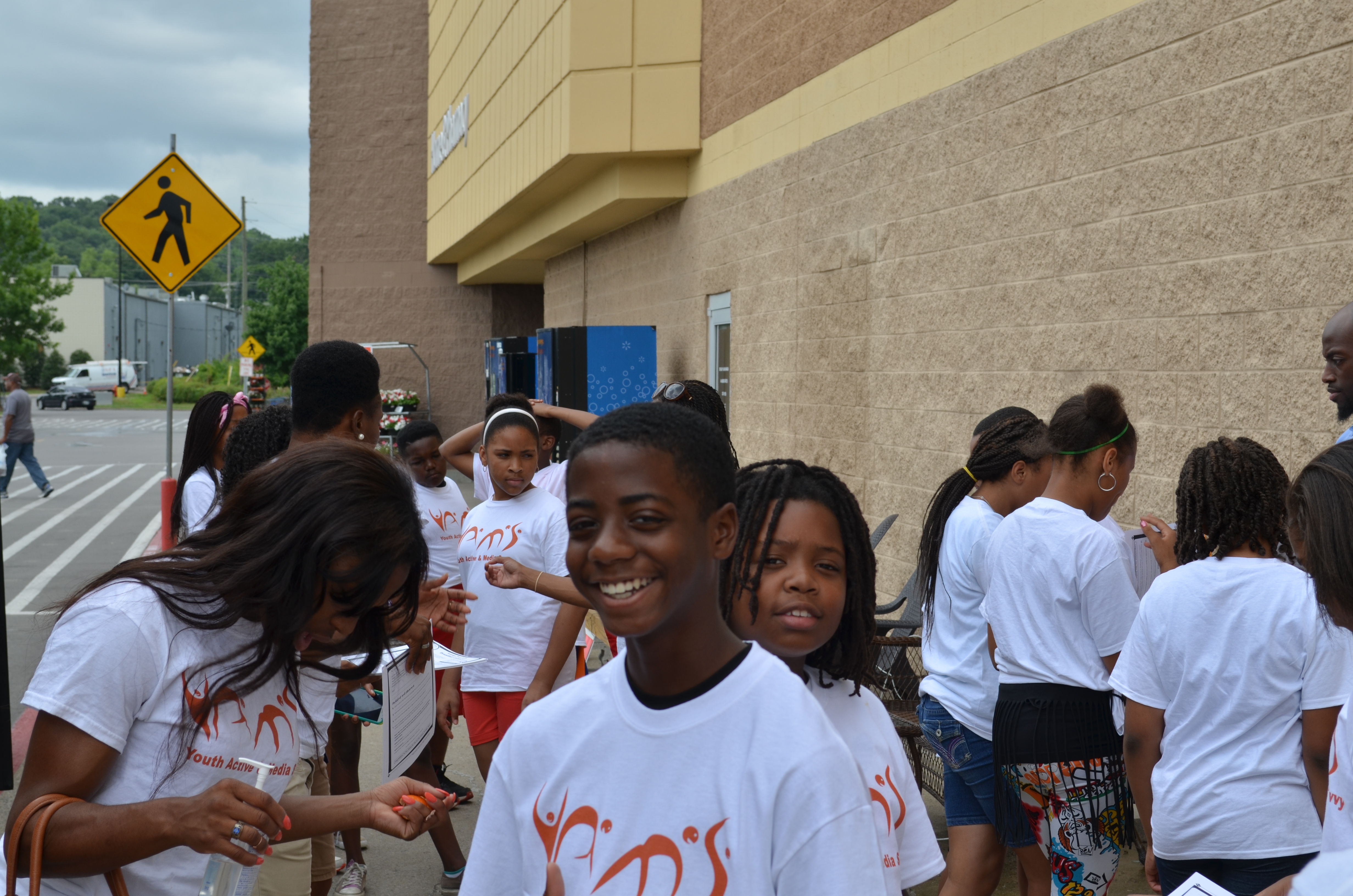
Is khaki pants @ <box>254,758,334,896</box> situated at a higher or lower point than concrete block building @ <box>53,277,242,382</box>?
lower

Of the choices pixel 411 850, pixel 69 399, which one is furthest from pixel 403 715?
pixel 69 399

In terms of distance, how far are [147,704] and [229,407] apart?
3516mm

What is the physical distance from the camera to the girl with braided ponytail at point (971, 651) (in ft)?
13.0

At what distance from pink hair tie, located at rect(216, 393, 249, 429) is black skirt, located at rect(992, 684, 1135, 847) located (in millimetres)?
3523

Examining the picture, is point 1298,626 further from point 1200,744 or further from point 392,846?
point 392,846

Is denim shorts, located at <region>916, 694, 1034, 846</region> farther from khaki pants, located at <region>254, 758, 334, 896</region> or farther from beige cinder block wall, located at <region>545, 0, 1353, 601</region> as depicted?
khaki pants, located at <region>254, 758, 334, 896</region>

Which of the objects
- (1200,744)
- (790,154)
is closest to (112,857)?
(1200,744)

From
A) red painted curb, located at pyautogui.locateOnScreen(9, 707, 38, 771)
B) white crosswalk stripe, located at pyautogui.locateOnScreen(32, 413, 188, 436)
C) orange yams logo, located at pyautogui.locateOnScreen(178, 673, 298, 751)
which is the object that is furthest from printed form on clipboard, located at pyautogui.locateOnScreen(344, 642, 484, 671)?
white crosswalk stripe, located at pyautogui.locateOnScreen(32, 413, 188, 436)

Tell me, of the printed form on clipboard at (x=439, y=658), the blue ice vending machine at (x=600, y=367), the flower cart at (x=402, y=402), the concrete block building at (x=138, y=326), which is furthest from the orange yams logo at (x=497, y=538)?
the concrete block building at (x=138, y=326)

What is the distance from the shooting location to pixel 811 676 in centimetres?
227

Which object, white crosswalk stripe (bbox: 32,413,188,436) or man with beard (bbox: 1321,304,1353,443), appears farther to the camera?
white crosswalk stripe (bbox: 32,413,188,436)

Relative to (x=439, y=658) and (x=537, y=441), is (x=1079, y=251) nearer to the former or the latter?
(x=537, y=441)

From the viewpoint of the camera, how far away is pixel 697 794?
150 centimetres

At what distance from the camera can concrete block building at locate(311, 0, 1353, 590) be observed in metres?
4.70
